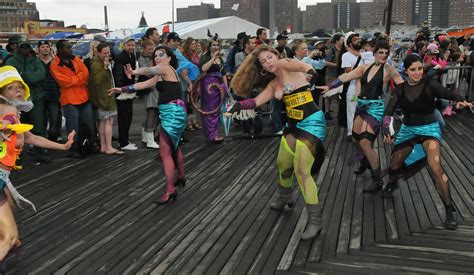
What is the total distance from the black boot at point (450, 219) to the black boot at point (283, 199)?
151 cm

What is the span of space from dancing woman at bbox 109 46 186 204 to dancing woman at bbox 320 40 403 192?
1989 millimetres

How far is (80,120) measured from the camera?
7.29m

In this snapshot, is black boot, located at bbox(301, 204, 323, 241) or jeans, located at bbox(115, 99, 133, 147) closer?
black boot, located at bbox(301, 204, 323, 241)

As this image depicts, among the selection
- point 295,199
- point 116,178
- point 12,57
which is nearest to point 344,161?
point 295,199

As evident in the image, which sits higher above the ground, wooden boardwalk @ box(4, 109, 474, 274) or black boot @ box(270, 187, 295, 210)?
black boot @ box(270, 187, 295, 210)

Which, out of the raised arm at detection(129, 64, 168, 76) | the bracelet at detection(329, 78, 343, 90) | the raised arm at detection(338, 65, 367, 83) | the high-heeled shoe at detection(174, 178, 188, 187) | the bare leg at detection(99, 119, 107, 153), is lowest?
the high-heeled shoe at detection(174, 178, 188, 187)

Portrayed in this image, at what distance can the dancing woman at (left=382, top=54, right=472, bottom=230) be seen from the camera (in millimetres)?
4195

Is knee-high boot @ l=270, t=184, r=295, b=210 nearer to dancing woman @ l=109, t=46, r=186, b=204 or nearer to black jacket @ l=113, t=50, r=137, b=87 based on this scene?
dancing woman @ l=109, t=46, r=186, b=204

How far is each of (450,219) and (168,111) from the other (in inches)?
124

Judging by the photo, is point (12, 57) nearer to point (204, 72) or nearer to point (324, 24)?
point (204, 72)

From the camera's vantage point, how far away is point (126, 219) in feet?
15.3

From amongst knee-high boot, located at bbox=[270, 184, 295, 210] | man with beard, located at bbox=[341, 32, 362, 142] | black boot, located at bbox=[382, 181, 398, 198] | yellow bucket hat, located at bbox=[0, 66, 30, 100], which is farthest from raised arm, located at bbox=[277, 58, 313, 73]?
man with beard, located at bbox=[341, 32, 362, 142]

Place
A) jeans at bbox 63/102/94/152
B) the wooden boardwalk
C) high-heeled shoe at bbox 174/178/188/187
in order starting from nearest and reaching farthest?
the wooden boardwalk, high-heeled shoe at bbox 174/178/188/187, jeans at bbox 63/102/94/152

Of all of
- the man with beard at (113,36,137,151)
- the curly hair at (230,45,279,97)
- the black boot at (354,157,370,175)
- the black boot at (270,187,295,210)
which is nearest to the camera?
the curly hair at (230,45,279,97)
